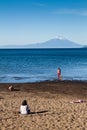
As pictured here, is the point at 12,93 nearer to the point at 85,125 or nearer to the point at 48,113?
the point at 48,113

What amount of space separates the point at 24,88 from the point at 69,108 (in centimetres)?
1414

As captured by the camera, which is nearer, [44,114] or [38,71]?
[44,114]

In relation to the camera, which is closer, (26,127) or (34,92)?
(26,127)

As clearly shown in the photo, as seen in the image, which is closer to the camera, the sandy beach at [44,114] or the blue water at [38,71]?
the sandy beach at [44,114]

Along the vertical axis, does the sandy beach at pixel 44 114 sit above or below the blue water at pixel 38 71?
above

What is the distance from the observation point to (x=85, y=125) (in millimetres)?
18688

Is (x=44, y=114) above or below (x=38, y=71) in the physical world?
above

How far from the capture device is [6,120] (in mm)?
19891

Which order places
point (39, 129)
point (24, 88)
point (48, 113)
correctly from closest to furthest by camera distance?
point (39, 129)
point (48, 113)
point (24, 88)

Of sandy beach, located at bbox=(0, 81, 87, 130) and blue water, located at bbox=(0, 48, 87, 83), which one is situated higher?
sandy beach, located at bbox=(0, 81, 87, 130)

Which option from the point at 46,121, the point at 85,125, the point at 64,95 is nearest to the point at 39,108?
the point at 46,121

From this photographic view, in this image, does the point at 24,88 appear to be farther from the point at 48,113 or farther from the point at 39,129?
the point at 39,129

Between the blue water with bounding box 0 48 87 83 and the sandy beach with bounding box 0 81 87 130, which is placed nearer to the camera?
the sandy beach with bounding box 0 81 87 130

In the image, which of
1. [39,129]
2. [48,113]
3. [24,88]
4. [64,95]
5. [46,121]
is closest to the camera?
[39,129]
